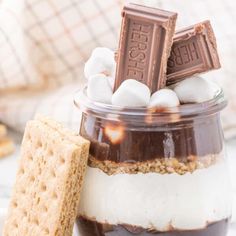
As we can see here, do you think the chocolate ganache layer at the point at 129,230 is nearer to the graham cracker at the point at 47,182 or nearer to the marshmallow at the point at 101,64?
the graham cracker at the point at 47,182

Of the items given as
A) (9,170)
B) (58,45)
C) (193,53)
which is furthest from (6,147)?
(193,53)

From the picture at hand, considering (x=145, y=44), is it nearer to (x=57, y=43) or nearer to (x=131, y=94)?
(x=131, y=94)

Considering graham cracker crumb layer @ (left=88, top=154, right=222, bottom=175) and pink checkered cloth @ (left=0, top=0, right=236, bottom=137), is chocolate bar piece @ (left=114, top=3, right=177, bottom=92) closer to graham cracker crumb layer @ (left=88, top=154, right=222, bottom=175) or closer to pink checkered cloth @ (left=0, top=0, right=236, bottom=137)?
graham cracker crumb layer @ (left=88, top=154, right=222, bottom=175)

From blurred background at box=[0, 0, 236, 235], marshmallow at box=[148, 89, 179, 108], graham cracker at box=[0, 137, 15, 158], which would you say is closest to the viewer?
marshmallow at box=[148, 89, 179, 108]

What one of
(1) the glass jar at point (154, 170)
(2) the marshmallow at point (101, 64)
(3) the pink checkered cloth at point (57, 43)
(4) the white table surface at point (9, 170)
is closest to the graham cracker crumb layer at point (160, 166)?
(1) the glass jar at point (154, 170)

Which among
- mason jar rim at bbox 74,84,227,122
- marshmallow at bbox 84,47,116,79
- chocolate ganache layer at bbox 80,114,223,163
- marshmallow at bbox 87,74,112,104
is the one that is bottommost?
chocolate ganache layer at bbox 80,114,223,163

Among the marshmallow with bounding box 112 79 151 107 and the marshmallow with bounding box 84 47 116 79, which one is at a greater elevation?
the marshmallow with bounding box 84 47 116 79

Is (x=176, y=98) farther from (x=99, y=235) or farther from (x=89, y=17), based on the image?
(x=89, y=17)

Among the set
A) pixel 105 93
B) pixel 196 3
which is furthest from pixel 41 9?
pixel 105 93

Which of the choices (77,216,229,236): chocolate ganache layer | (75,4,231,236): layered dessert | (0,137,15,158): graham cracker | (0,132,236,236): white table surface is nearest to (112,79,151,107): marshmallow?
(75,4,231,236): layered dessert
